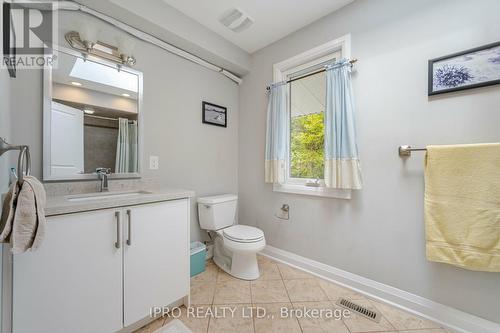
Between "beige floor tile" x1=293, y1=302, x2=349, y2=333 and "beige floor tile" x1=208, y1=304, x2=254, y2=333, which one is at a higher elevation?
"beige floor tile" x1=208, y1=304, x2=254, y2=333

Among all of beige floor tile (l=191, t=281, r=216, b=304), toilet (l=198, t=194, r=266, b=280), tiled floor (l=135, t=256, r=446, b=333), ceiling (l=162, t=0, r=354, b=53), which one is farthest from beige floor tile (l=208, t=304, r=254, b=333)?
ceiling (l=162, t=0, r=354, b=53)

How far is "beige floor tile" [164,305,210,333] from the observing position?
1.30 m

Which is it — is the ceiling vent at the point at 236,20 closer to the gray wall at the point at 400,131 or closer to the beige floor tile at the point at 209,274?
the gray wall at the point at 400,131

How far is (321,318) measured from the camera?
141cm

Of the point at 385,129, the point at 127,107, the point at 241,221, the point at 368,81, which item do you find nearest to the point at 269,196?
the point at 241,221

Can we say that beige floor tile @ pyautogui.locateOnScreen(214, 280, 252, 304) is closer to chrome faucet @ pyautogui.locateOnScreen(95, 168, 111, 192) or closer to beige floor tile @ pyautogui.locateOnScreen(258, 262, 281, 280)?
beige floor tile @ pyautogui.locateOnScreen(258, 262, 281, 280)

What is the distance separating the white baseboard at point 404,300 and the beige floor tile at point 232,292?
0.63 metres

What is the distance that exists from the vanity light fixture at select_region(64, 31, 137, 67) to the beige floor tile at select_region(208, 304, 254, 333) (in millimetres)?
2114

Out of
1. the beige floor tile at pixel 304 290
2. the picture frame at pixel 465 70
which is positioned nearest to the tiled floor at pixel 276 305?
the beige floor tile at pixel 304 290

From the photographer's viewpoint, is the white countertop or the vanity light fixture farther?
the vanity light fixture

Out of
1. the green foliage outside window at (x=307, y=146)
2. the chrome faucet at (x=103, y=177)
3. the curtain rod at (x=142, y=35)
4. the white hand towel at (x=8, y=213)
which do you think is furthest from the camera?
the green foliage outside window at (x=307, y=146)

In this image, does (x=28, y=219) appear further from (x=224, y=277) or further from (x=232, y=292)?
(x=224, y=277)

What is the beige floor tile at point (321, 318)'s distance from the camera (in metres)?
1.31

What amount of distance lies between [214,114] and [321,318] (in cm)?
216
